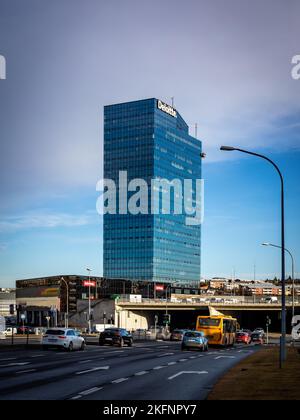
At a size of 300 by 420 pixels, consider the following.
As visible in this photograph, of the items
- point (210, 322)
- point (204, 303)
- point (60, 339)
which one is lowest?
point (204, 303)

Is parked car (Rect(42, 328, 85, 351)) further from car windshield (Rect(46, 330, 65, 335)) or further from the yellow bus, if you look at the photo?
the yellow bus

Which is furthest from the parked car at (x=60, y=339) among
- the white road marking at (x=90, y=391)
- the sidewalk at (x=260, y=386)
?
the white road marking at (x=90, y=391)

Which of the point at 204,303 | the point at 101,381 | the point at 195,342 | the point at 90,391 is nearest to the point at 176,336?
the point at 195,342

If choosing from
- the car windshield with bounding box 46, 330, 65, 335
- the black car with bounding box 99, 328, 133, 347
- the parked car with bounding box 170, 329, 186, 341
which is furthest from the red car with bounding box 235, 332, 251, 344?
the car windshield with bounding box 46, 330, 65, 335

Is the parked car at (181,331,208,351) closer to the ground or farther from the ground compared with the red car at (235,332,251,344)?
farther from the ground

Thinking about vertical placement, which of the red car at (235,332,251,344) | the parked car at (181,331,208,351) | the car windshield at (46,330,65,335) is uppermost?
the car windshield at (46,330,65,335)

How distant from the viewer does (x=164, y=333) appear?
3905 inches

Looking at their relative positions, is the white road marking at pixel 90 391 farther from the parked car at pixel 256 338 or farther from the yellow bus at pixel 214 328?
the parked car at pixel 256 338

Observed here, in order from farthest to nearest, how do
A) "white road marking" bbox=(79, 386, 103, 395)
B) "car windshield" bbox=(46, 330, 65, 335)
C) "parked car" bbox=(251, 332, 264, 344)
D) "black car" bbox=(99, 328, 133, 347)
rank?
"parked car" bbox=(251, 332, 264, 344)
"black car" bbox=(99, 328, 133, 347)
"car windshield" bbox=(46, 330, 65, 335)
"white road marking" bbox=(79, 386, 103, 395)

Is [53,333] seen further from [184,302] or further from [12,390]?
[184,302]

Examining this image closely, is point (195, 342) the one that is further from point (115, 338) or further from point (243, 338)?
point (243, 338)
